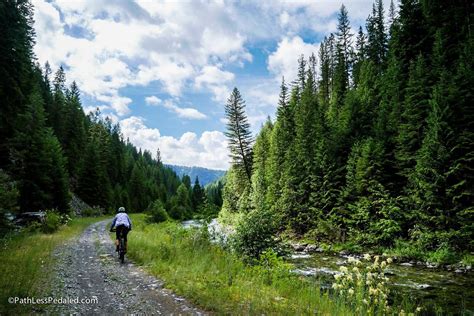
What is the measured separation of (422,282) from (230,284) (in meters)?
13.3

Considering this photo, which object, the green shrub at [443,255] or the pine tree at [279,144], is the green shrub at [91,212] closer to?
the pine tree at [279,144]

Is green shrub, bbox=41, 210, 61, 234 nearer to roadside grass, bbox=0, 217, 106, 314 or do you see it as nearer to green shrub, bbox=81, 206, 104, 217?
roadside grass, bbox=0, 217, 106, 314

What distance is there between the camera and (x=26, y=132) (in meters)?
29.4

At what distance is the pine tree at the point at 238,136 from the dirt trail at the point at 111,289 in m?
32.0

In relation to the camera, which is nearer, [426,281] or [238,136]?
[426,281]

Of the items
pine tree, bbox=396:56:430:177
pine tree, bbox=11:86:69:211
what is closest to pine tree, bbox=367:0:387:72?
pine tree, bbox=396:56:430:177

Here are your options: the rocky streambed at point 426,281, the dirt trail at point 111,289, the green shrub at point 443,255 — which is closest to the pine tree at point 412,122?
the green shrub at point 443,255

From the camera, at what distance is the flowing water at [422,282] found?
40.4ft

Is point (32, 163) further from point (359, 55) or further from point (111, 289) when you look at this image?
point (359, 55)

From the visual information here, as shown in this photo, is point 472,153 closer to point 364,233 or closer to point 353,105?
point 364,233

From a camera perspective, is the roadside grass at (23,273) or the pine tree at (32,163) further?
the pine tree at (32,163)

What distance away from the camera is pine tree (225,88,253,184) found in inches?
1730

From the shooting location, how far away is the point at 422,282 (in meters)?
16.6
